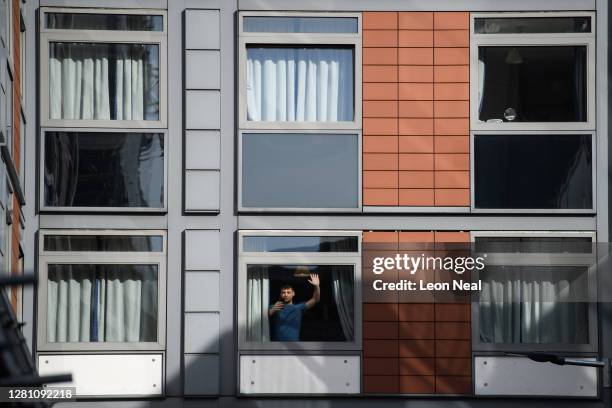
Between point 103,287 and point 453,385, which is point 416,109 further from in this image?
point 103,287

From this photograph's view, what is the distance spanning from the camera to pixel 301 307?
11805 millimetres

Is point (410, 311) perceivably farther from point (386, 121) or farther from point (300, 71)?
point (300, 71)

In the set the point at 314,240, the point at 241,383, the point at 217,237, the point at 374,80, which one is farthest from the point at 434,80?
the point at 241,383

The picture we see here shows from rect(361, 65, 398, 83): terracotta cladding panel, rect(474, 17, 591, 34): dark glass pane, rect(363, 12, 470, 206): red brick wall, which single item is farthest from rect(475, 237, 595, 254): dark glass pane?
rect(474, 17, 591, 34): dark glass pane

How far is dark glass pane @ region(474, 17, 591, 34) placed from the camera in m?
12.0

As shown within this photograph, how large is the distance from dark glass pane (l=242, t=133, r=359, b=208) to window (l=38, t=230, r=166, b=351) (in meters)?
1.30

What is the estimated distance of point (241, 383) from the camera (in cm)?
1168

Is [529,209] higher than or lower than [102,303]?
higher

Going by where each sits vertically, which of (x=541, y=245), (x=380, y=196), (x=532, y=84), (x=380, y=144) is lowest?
(x=541, y=245)

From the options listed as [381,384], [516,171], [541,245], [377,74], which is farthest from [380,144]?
[381,384]

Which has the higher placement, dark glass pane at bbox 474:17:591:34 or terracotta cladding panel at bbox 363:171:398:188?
dark glass pane at bbox 474:17:591:34

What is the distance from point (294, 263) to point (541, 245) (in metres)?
2.91

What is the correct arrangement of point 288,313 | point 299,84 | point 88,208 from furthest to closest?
1. point 299,84
2. point 288,313
3. point 88,208

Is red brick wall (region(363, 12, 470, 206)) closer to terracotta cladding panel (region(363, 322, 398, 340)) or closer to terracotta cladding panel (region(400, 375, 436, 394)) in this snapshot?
terracotta cladding panel (region(363, 322, 398, 340))
